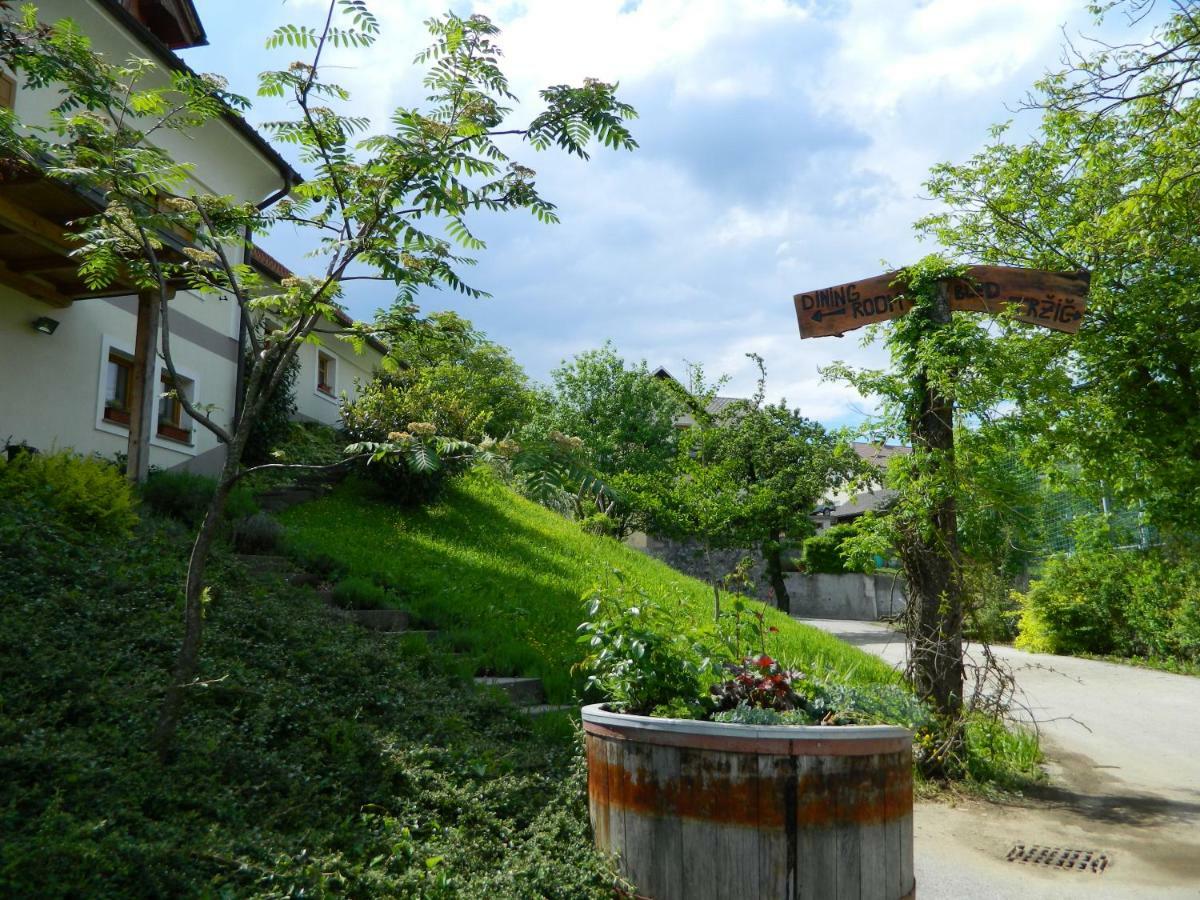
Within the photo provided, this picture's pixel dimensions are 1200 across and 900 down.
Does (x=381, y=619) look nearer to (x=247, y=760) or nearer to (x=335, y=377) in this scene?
(x=247, y=760)

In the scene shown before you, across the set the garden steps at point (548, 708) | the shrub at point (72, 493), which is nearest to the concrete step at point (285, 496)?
the shrub at point (72, 493)

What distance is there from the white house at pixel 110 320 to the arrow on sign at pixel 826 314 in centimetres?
516

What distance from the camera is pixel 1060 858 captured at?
525 cm

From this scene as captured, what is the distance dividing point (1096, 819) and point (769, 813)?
4249 mm

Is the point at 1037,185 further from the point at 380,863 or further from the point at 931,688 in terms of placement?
the point at 380,863

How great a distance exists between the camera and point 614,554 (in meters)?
12.8

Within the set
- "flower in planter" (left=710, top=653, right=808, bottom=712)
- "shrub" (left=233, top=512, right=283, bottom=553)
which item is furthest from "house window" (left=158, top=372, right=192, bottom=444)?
"flower in planter" (left=710, top=653, right=808, bottom=712)

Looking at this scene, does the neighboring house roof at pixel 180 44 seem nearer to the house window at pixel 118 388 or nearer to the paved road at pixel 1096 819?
the house window at pixel 118 388

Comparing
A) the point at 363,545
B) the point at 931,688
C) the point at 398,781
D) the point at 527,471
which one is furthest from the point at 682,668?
the point at 363,545

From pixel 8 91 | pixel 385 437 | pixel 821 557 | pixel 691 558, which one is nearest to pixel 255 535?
pixel 385 437

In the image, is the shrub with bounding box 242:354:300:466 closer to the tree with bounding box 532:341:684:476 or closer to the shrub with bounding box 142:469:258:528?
the shrub with bounding box 142:469:258:528

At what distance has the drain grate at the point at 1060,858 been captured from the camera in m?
5.11

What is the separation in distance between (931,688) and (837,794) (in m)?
4.03

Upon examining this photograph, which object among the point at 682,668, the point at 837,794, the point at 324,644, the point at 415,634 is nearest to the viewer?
the point at 837,794
